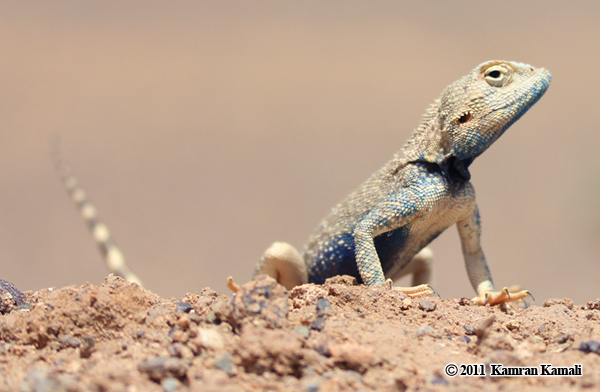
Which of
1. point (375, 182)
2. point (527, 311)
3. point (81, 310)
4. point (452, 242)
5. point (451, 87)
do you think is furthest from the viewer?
point (452, 242)

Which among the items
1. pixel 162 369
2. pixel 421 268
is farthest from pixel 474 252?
pixel 162 369

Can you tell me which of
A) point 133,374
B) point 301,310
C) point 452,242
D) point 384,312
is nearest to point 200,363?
point 133,374

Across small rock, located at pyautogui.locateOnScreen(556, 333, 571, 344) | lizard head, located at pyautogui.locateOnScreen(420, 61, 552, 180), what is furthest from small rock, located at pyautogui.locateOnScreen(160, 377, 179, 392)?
lizard head, located at pyautogui.locateOnScreen(420, 61, 552, 180)

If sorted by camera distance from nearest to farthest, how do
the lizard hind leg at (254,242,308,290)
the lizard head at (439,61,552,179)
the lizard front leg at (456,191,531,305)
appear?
the lizard head at (439,61,552,179) < the lizard front leg at (456,191,531,305) < the lizard hind leg at (254,242,308,290)

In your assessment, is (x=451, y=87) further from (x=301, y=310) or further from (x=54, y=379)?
(x=54, y=379)

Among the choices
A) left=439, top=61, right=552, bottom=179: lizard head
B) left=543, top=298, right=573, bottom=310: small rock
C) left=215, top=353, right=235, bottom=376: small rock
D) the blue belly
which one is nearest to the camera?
left=215, top=353, right=235, bottom=376: small rock

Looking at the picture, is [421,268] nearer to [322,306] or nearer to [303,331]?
[322,306]

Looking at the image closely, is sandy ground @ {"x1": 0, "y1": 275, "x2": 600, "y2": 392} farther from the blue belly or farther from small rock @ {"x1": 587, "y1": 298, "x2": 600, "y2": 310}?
the blue belly
